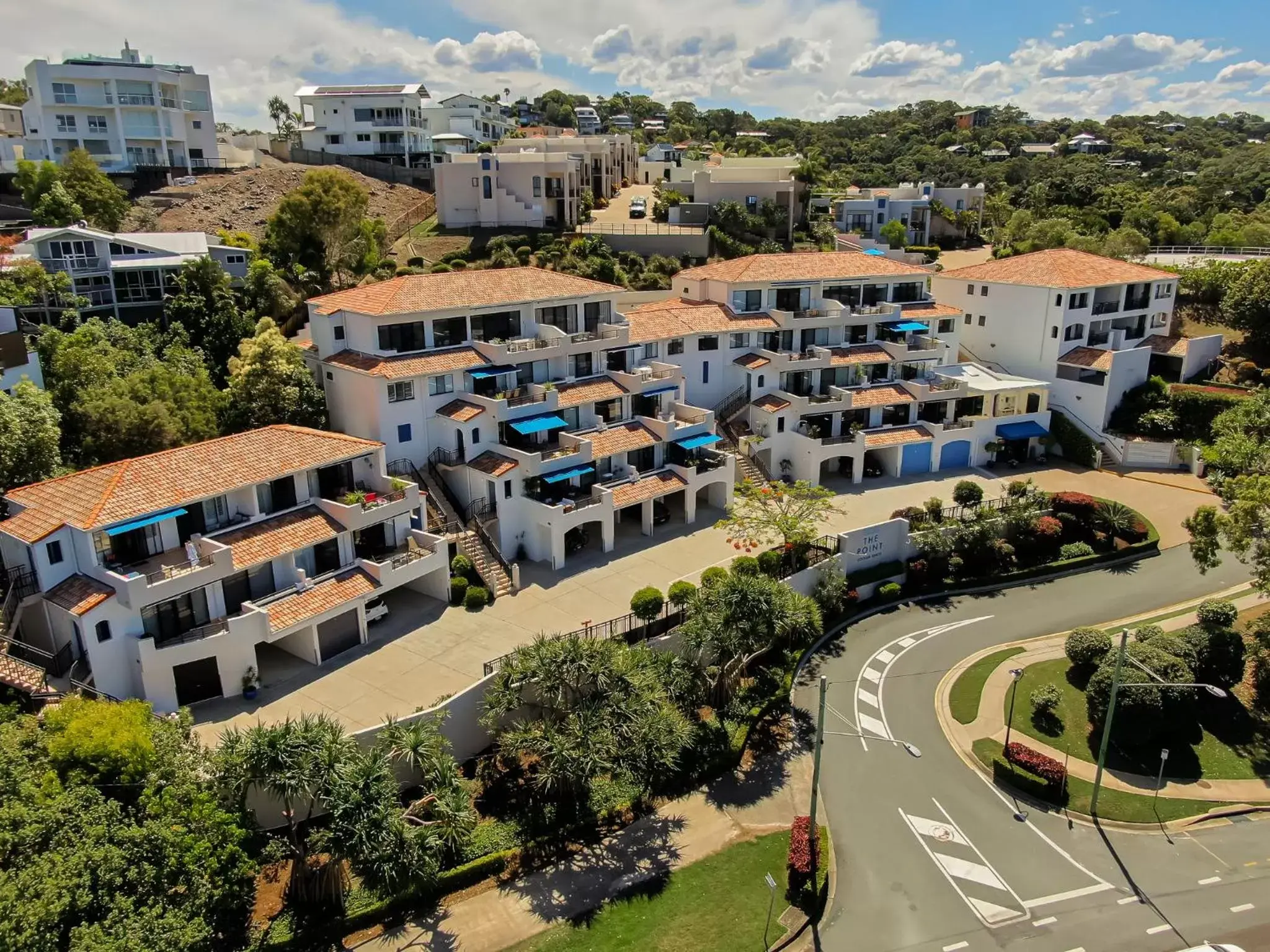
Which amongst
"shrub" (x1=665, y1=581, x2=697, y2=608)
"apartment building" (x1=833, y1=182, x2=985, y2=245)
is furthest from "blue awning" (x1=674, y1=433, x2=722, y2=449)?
"apartment building" (x1=833, y1=182, x2=985, y2=245)

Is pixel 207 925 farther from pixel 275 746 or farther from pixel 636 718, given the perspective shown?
pixel 636 718

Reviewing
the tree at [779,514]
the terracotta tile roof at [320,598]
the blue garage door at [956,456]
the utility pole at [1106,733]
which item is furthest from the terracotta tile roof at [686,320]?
the utility pole at [1106,733]

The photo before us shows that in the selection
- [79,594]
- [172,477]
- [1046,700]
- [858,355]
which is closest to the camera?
[79,594]

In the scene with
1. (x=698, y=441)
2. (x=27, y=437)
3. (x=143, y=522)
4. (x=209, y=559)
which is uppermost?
(x=27, y=437)

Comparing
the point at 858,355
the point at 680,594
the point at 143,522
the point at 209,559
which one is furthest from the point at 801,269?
the point at 143,522

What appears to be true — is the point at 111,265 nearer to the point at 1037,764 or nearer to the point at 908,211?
the point at 1037,764

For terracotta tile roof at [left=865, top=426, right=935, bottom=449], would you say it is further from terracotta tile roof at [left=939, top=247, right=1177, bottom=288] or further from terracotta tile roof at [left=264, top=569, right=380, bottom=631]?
terracotta tile roof at [left=264, top=569, right=380, bottom=631]

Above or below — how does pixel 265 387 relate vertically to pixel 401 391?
above

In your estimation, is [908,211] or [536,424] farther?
[908,211]
